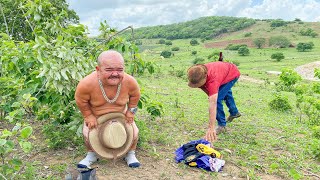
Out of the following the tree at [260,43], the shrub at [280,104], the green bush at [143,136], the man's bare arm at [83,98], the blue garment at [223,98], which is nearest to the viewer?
the man's bare arm at [83,98]

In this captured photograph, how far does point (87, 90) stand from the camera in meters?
3.93

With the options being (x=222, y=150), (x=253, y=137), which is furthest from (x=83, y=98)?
(x=253, y=137)

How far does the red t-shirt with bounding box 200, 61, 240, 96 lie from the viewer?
196 inches

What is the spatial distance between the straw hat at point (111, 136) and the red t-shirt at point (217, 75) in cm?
141

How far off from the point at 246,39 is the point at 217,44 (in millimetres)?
5643

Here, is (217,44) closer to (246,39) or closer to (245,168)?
(246,39)

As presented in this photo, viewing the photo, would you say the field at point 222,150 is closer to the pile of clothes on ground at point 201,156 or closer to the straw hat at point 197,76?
the pile of clothes on ground at point 201,156

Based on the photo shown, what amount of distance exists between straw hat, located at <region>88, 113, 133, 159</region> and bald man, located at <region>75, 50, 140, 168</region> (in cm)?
8

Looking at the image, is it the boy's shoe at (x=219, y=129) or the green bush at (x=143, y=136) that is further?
the boy's shoe at (x=219, y=129)

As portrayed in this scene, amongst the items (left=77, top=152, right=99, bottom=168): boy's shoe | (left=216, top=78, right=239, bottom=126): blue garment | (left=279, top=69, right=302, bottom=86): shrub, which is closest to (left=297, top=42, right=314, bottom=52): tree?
(left=279, top=69, right=302, bottom=86): shrub

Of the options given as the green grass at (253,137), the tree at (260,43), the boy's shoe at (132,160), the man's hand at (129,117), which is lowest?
the tree at (260,43)

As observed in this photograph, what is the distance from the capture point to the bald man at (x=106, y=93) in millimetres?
3783

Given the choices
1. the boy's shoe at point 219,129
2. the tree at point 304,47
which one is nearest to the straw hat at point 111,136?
the boy's shoe at point 219,129

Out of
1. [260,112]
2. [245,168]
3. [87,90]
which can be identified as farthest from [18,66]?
[260,112]
